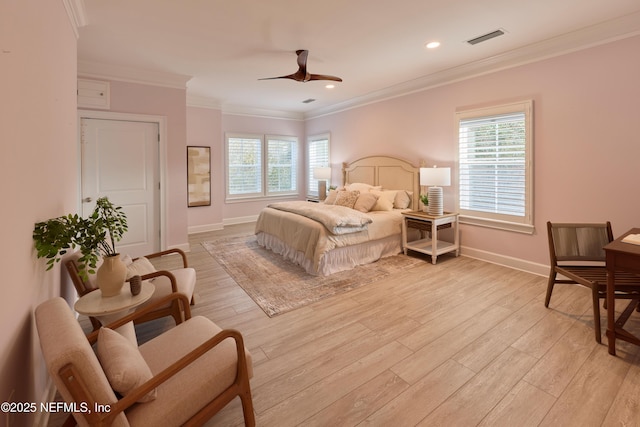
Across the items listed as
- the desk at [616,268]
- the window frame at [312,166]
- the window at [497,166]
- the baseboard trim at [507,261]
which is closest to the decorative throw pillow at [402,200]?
the window at [497,166]

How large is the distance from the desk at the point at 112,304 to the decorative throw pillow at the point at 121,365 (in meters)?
0.36

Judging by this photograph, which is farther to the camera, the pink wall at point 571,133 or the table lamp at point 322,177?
the table lamp at point 322,177

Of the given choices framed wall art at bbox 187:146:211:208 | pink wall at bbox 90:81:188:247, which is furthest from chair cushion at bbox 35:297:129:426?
framed wall art at bbox 187:146:211:208

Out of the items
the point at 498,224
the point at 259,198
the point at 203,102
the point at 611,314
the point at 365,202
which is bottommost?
the point at 611,314

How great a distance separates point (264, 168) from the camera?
755 centimetres

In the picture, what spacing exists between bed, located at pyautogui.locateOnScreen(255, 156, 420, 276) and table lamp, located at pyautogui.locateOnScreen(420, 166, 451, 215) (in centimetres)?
55

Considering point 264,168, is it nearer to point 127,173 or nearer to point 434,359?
point 127,173

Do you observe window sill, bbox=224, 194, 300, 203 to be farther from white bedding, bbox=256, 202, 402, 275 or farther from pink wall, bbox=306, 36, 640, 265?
pink wall, bbox=306, 36, 640, 265

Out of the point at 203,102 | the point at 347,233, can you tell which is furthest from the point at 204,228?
the point at 347,233

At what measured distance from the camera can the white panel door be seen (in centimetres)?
424

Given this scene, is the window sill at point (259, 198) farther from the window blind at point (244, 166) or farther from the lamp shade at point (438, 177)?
the lamp shade at point (438, 177)

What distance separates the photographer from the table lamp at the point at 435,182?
4266 millimetres

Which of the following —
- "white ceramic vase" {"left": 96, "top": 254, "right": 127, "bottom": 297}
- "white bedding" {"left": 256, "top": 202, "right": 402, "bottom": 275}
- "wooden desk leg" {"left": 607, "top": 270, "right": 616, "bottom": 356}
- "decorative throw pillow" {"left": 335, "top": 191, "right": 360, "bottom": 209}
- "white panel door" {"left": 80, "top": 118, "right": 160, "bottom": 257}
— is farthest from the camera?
"decorative throw pillow" {"left": 335, "top": 191, "right": 360, "bottom": 209}

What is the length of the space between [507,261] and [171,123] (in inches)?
215
